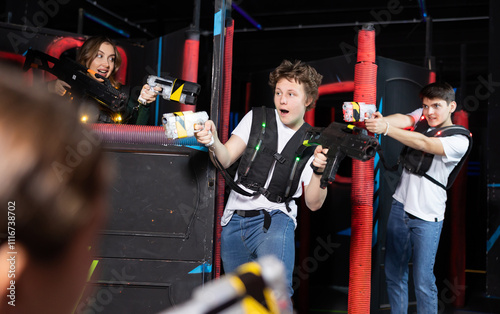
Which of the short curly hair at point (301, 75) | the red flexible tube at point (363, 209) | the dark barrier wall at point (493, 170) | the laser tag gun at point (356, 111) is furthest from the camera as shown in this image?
the dark barrier wall at point (493, 170)

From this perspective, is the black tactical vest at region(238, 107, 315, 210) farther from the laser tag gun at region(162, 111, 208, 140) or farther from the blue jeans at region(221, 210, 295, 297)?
the laser tag gun at region(162, 111, 208, 140)

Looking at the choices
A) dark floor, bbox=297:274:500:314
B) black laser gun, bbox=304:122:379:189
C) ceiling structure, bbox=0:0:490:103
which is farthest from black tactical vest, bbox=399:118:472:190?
ceiling structure, bbox=0:0:490:103

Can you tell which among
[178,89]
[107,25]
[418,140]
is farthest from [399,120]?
[107,25]

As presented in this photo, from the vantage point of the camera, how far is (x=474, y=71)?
7.54 meters

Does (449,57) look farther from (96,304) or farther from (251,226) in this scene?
(96,304)

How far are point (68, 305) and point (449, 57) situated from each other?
8027 mm

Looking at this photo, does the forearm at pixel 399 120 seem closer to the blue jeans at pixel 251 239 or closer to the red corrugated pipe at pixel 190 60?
the blue jeans at pixel 251 239

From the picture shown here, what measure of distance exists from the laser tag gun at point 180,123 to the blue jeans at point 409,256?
174 cm

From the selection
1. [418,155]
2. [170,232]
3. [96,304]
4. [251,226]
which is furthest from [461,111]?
[96,304]

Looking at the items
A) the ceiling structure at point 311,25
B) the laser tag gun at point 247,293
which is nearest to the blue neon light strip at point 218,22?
the laser tag gun at point 247,293

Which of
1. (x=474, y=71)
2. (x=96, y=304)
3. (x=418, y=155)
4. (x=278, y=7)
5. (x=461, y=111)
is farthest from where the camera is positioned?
(x=474, y=71)

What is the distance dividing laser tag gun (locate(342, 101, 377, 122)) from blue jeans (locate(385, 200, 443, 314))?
757 mm

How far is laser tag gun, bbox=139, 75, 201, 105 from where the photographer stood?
219 centimetres

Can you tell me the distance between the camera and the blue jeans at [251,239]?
7.48ft
